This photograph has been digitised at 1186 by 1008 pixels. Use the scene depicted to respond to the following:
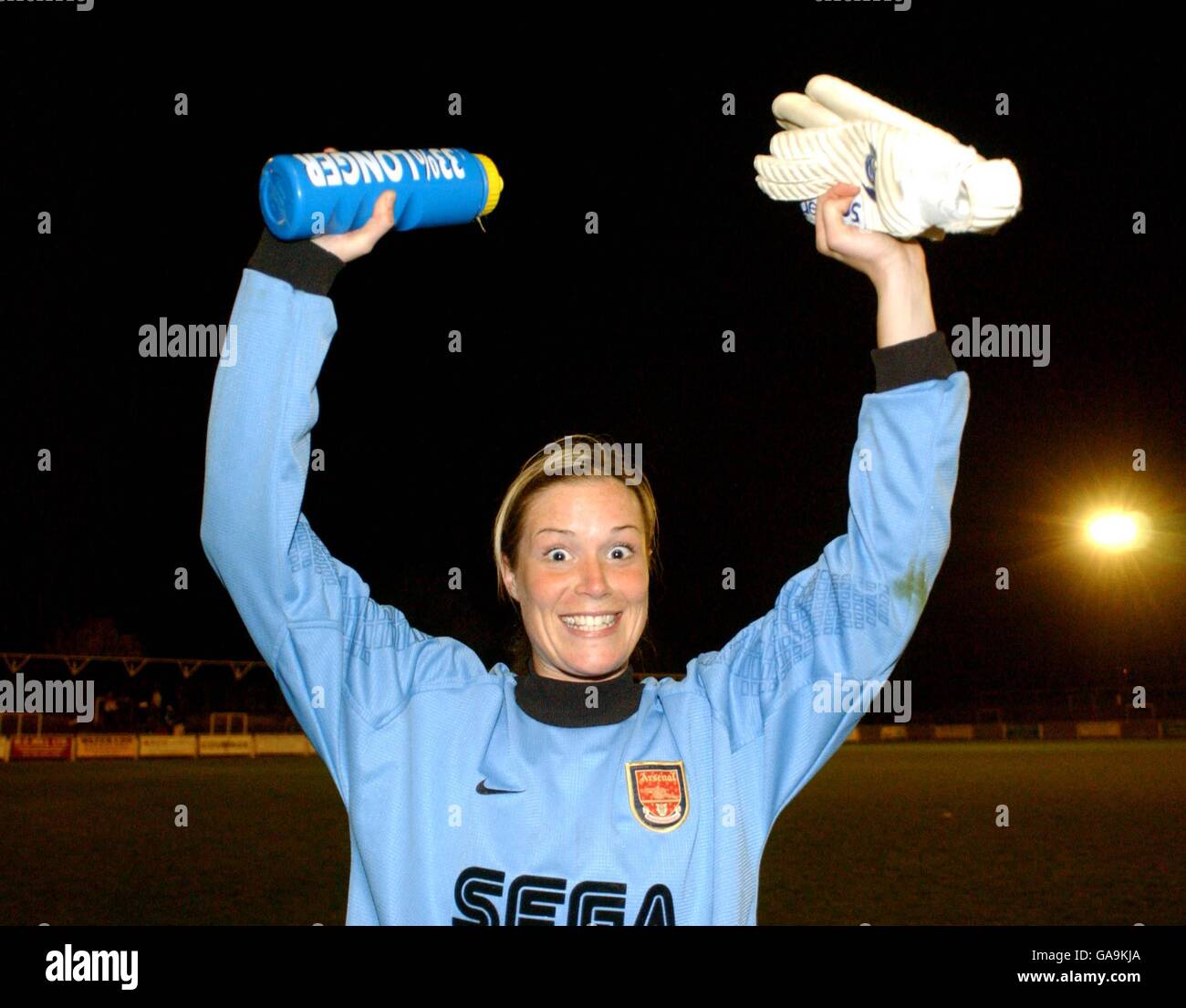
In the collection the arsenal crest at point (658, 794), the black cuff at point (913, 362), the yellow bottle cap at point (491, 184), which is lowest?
the arsenal crest at point (658, 794)

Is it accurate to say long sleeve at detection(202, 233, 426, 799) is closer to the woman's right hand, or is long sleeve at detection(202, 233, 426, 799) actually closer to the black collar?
the woman's right hand

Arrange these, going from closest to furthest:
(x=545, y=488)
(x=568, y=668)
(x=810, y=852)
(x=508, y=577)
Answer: (x=568, y=668) < (x=545, y=488) < (x=508, y=577) < (x=810, y=852)

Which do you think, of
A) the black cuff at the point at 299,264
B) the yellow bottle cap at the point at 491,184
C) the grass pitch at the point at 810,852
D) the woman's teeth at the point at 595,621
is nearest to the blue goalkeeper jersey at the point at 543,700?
the black cuff at the point at 299,264

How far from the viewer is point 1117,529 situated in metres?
44.9

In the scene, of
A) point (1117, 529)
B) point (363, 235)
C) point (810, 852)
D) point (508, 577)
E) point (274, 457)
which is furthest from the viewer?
point (1117, 529)

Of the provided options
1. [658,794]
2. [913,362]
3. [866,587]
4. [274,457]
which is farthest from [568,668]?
[913,362]

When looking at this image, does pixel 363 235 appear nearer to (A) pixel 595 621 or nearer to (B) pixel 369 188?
(B) pixel 369 188

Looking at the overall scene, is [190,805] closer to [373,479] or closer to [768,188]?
[768,188]

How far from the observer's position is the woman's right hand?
2271mm

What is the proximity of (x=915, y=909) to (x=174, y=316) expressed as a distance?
27079mm

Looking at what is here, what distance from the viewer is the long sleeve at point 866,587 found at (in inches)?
89.1

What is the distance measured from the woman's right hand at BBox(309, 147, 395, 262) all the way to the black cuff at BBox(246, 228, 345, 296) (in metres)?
0.02

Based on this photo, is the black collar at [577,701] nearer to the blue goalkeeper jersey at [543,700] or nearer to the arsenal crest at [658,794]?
the blue goalkeeper jersey at [543,700]

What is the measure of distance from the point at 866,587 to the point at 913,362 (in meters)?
0.46
